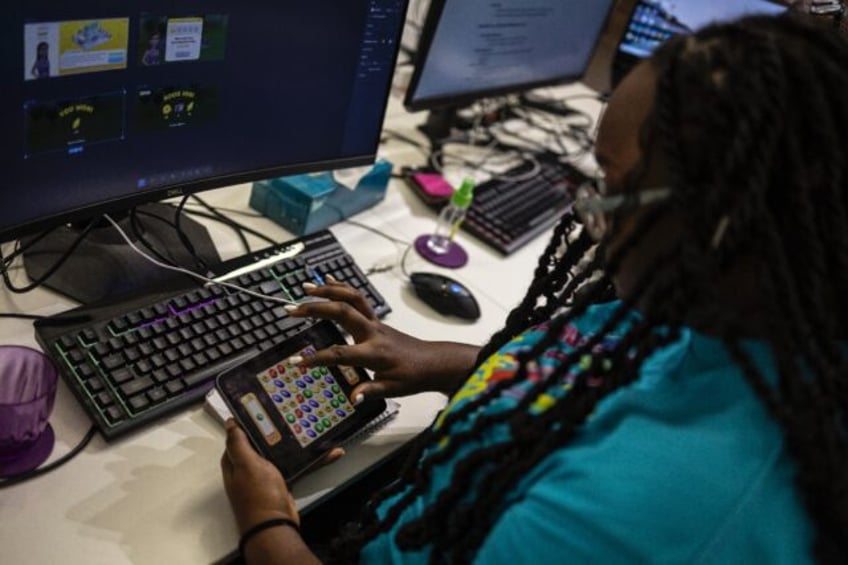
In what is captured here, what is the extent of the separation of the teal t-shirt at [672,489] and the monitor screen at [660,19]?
1.33m

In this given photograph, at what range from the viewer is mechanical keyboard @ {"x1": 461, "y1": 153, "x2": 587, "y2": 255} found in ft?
4.49

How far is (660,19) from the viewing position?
69.0 inches

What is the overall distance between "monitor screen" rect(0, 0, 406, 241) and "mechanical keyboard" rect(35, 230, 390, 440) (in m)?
0.12

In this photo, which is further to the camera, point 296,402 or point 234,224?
point 234,224

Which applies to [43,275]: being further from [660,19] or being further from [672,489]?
[660,19]

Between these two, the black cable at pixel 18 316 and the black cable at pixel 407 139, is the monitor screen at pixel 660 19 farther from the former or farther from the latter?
the black cable at pixel 18 316

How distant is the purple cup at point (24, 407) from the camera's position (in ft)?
2.23

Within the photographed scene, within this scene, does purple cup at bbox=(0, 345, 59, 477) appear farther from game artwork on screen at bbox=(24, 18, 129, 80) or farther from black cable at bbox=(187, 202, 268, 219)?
black cable at bbox=(187, 202, 268, 219)

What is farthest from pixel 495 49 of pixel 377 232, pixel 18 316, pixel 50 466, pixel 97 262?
pixel 50 466

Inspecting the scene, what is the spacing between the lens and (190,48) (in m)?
0.83

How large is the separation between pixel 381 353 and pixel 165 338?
0.86ft

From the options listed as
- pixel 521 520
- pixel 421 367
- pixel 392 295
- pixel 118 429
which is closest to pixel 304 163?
pixel 392 295

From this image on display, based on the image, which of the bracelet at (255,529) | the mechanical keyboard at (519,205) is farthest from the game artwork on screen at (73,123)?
the mechanical keyboard at (519,205)

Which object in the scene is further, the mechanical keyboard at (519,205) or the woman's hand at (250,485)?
the mechanical keyboard at (519,205)
